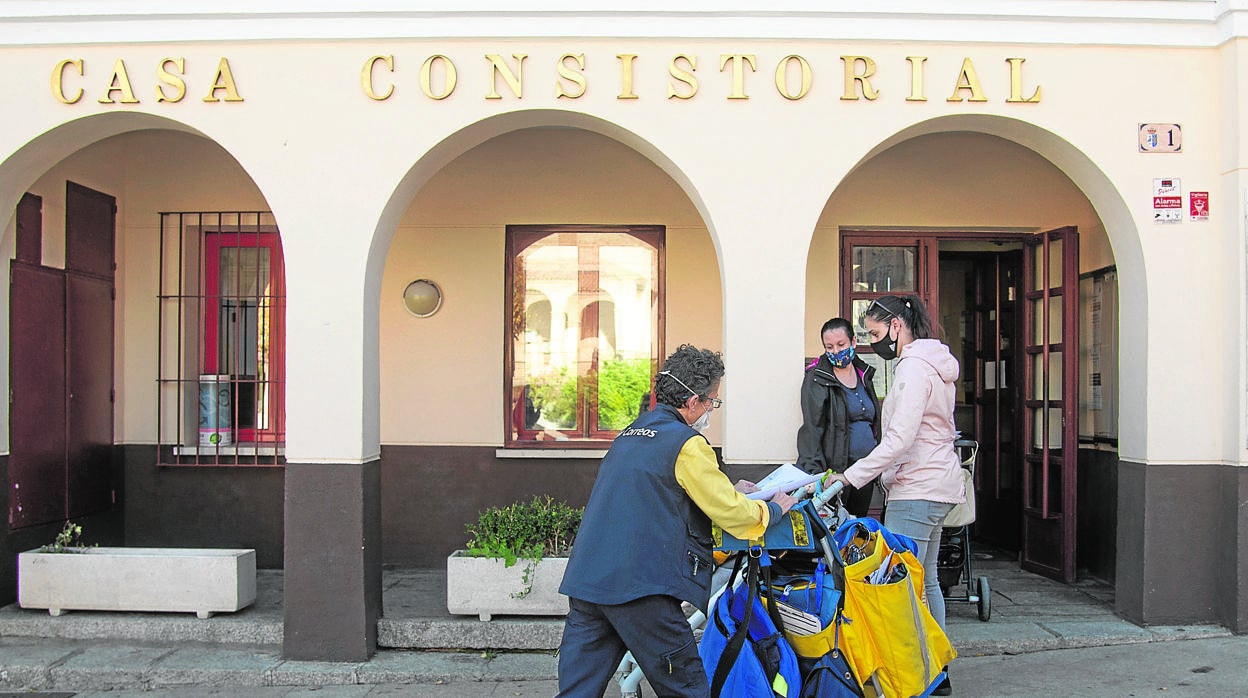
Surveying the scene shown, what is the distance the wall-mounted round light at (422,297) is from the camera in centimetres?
772

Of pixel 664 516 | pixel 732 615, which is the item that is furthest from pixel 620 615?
pixel 732 615

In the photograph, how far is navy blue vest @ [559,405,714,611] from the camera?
3.59m

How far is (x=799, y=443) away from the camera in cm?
564

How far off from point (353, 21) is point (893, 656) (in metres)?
4.44

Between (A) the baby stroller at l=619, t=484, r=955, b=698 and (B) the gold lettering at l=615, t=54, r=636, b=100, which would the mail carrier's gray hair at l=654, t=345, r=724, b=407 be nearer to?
(A) the baby stroller at l=619, t=484, r=955, b=698

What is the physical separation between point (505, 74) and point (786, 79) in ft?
5.29

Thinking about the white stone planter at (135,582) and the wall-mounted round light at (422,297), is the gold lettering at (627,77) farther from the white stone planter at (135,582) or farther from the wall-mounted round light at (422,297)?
the white stone planter at (135,582)

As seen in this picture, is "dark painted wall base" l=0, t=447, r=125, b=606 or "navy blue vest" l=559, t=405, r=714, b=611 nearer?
"navy blue vest" l=559, t=405, r=714, b=611

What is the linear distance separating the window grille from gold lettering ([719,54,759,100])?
3877 mm

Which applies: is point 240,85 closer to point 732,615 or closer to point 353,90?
point 353,90

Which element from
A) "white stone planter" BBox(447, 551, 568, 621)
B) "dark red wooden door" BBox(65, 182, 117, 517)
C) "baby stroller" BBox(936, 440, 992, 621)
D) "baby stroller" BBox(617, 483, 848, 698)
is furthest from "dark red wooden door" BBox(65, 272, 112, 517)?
"baby stroller" BBox(936, 440, 992, 621)

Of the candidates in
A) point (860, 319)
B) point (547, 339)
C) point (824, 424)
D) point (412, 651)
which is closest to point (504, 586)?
point (412, 651)

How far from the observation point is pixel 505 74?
580 cm

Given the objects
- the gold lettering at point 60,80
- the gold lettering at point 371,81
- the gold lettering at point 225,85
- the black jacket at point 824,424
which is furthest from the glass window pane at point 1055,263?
the gold lettering at point 60,80
